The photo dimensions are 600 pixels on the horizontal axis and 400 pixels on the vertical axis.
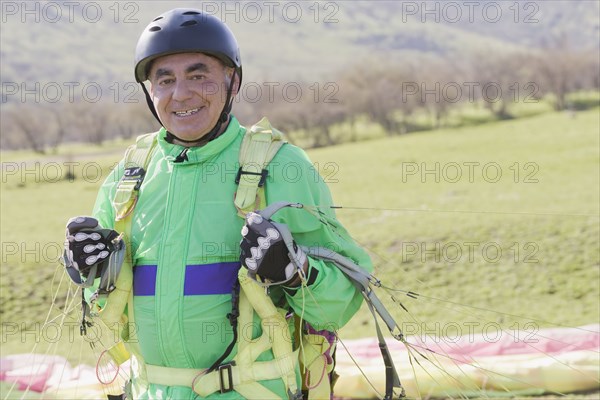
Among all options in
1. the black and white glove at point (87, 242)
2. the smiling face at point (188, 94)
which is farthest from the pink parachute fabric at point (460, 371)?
the smiling face at point (188, 94)

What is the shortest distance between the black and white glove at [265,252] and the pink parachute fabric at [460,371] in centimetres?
304

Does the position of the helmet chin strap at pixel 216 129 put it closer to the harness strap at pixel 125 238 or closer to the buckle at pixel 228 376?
the harness strap at pixel 125 238

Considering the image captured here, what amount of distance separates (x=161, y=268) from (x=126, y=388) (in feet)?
2.14

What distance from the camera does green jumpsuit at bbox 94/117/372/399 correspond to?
2.70 metres

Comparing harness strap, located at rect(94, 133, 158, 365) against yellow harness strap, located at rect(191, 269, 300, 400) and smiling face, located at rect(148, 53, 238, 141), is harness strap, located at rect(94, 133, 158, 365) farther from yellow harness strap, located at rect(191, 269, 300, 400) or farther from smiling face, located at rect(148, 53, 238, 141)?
yellow harness strap, located at rect(191, 269, 300, 400)

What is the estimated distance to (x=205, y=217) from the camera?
2748 mm

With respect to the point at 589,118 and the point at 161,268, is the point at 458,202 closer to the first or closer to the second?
the point at 161,268

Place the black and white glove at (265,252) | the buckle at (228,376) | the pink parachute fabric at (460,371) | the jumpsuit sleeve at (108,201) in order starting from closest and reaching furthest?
the black and white glove at (265,252)
the buckle at (228,376)
the jumpsuit sleeve at (108,201)
the pink parachute fabric at (460,371)

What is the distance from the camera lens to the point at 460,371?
5645mm

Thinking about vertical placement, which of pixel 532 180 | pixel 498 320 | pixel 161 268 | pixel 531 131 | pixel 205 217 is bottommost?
pixel 498 320

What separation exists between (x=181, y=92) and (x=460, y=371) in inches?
147

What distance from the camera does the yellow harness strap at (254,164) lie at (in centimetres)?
271

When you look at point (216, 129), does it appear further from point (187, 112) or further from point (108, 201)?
point (108, 201)

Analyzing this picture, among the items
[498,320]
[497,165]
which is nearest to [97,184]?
[497,165]
